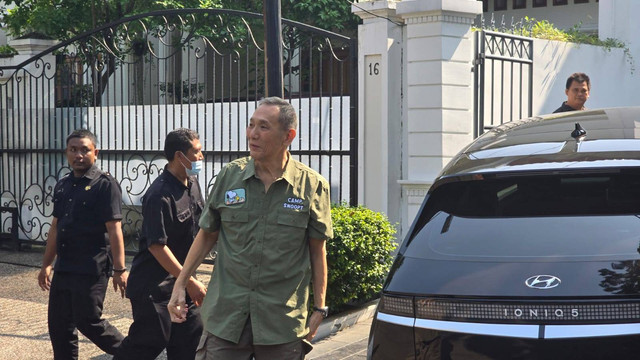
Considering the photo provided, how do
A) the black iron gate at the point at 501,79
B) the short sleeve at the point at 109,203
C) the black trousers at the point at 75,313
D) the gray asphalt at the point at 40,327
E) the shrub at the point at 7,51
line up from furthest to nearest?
the shrub at the point at 7,51 → the black iron gate at the point at 501,79 → the gray asphalt at the point at 40,327 → the short sleeve at the point at 109,203 → the black trousers at the point at 75,313

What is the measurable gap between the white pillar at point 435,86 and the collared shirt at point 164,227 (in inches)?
149

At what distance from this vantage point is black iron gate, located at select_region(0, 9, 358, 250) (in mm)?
9023

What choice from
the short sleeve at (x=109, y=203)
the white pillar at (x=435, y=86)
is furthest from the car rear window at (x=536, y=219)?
the white pillar at (x=435, y=86)

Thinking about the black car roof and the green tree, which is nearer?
the black car roof

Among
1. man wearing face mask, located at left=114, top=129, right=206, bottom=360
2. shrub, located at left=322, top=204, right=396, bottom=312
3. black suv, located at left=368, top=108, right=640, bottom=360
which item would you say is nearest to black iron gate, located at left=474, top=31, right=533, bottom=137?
shrub, located at left=322, top=204, right=396, bottom=312

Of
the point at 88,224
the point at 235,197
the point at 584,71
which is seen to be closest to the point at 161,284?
the point at 88,224

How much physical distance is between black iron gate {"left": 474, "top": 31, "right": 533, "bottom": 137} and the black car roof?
4.31m

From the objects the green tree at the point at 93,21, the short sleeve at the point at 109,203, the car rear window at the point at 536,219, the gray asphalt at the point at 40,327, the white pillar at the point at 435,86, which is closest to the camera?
the car rear window at the point at 536,219

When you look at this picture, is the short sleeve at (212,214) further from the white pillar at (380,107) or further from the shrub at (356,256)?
the white pillar at (380,107)

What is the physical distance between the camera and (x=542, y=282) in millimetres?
3256

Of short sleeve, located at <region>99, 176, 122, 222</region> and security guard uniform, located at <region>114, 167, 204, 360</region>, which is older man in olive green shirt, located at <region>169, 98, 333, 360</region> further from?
short sleeve, located at <region>99, 176, 122, 222</region>

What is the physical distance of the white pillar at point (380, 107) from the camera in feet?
28.3

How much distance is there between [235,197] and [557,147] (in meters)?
1.45

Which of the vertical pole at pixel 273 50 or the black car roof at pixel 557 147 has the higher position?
the vertical pole at pixel 273 50
